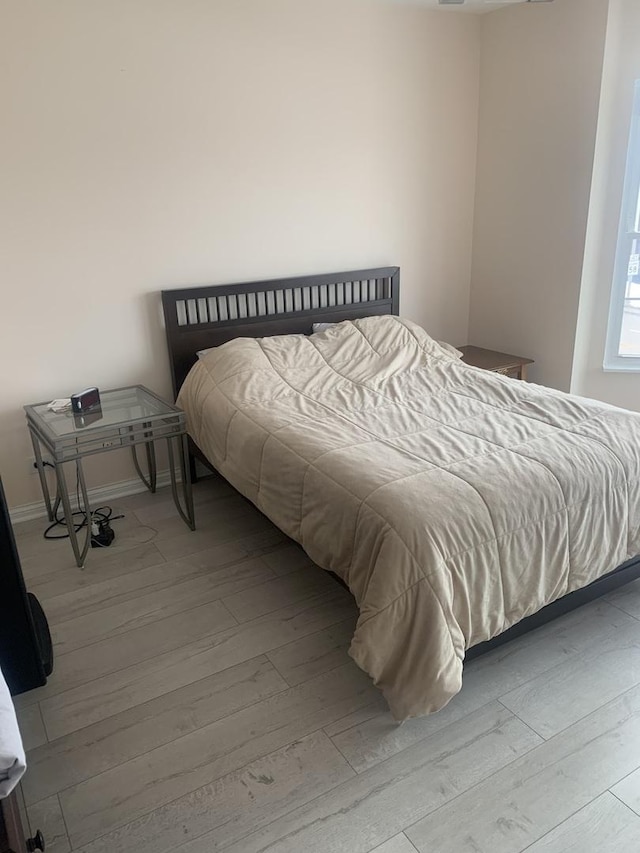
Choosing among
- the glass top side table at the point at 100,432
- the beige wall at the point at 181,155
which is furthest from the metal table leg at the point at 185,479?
the beige wall at the point at 181,155

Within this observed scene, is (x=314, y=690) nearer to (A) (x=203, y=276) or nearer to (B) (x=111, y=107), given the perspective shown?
(A) (x=203, y=276)

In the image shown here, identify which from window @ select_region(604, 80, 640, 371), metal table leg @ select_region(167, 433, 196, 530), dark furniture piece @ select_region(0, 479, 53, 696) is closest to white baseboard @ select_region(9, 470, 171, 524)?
metal table leg @ select_region(167, 433, 196, 530)

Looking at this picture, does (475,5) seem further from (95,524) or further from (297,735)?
(297,735)

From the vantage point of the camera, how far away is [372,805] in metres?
1.57

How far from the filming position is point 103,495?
3.21 meters

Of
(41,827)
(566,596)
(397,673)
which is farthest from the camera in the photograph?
(566,596)

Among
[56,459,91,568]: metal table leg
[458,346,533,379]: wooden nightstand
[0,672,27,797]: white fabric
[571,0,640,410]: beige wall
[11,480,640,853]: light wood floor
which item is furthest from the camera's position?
[458,346,533,379]: wooden nightstand

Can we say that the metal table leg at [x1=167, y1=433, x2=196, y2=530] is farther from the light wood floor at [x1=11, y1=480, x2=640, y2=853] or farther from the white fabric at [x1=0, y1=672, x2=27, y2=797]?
the white fabric at [x1=0, y1=672, x2=27, y2=797]

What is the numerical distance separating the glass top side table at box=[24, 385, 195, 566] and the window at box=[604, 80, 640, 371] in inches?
102

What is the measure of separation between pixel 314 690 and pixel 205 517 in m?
1.28

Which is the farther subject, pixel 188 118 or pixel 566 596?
pixel 188 118

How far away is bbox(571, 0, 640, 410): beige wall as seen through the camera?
3.17 m

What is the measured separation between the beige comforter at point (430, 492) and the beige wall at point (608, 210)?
1107 mm

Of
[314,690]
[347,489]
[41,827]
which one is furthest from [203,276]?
[41,827]
